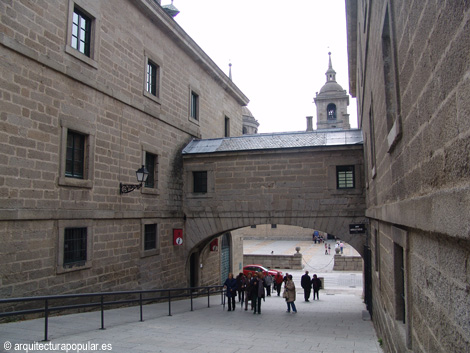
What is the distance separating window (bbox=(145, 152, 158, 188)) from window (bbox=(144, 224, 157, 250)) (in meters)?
1.49

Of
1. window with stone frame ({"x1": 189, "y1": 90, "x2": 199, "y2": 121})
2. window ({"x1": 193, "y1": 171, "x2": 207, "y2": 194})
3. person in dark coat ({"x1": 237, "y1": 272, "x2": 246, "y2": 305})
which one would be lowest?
person in dark coat ({"x1": 237, "y1": 272, "x2": 246, "y2": 305})

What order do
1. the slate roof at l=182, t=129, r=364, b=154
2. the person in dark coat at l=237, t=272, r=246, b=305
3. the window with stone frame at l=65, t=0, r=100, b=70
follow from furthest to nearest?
the person in dark coat at l=237, t=272, r=246, b=305, the slate roof at l=182, t=129, r=364, b=154, the window with stone frame at l=65, t=0, r=100, b=70

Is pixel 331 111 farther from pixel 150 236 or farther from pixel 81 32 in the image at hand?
pixel 81 32

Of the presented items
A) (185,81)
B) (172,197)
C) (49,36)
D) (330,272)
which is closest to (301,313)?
(172,197)

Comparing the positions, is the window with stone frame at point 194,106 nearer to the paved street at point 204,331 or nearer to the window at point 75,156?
the window at point 75,156

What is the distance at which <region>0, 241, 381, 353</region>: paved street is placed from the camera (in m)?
6.80

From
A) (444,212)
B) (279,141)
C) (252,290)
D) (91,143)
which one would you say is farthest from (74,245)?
(444,212)

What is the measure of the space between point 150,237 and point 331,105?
54.5 meters

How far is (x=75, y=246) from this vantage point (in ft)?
33.3

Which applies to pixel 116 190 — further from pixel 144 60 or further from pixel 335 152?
pixel 335 152

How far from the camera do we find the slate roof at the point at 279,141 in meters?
14.7

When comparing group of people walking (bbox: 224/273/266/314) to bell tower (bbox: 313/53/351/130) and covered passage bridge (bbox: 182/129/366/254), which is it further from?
bell tower (bbox: 313/53/351/130)

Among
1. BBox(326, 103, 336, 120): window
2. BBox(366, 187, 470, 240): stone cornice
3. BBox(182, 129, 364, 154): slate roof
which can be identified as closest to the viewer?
BBox(366, 187, 470, 240): stone cornice

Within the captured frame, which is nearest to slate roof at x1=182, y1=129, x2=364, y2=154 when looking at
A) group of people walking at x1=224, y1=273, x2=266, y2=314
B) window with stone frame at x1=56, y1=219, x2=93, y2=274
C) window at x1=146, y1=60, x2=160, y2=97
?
window at x1=146, y1=60, x2=160, y2=97
